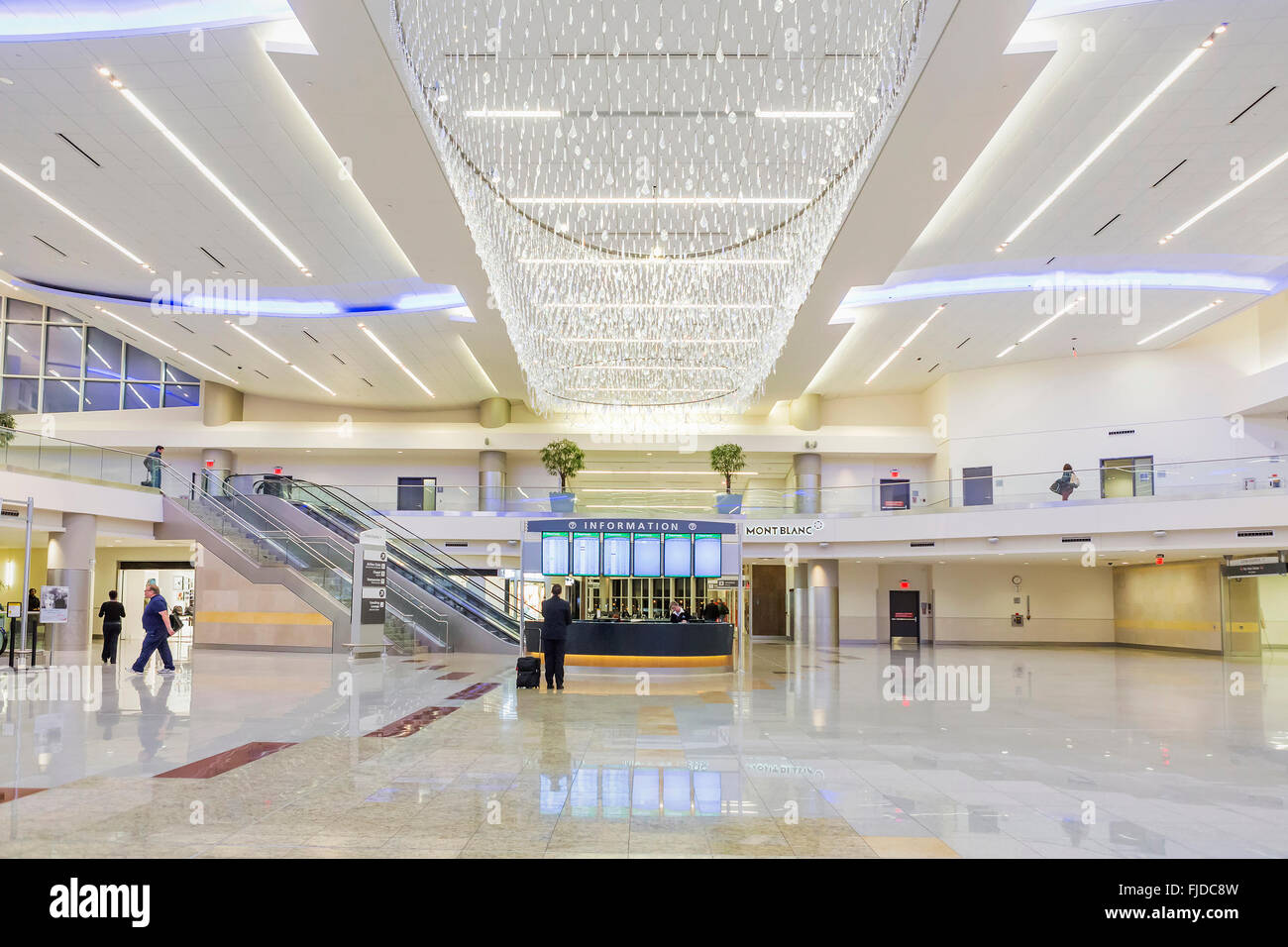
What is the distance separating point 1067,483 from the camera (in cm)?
2236

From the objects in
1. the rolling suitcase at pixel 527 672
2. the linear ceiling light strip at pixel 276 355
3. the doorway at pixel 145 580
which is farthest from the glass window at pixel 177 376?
the rolling suitcase at pixel 527 672

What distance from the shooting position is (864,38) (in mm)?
8875

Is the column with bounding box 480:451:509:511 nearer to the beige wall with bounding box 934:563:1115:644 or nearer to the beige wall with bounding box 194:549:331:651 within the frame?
the beige wall with bounding box 194:549:331:651

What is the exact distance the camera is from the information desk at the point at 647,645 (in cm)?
1558

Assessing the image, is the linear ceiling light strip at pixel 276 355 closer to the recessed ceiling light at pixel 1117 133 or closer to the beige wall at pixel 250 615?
the beige wall at pixel 250 615

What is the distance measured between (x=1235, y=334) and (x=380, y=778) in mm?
25752

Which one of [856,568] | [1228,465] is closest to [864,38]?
[1228,465]

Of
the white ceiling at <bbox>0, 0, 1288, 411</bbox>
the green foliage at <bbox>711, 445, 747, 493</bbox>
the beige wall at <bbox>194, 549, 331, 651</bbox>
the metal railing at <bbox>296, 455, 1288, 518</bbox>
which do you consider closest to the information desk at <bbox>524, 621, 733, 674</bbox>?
the metal railing at <bbox>296, 455, 1288, 518</bbox>

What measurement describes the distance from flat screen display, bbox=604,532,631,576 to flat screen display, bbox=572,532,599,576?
20cm

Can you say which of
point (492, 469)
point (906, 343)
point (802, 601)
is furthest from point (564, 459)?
point (906, 343)

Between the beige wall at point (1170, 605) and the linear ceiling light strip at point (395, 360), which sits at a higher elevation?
the linear ceiling light strip at point (395, 360)

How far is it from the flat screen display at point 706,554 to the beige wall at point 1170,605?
14510 mm

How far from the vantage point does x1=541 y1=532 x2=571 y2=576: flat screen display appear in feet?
54.7
